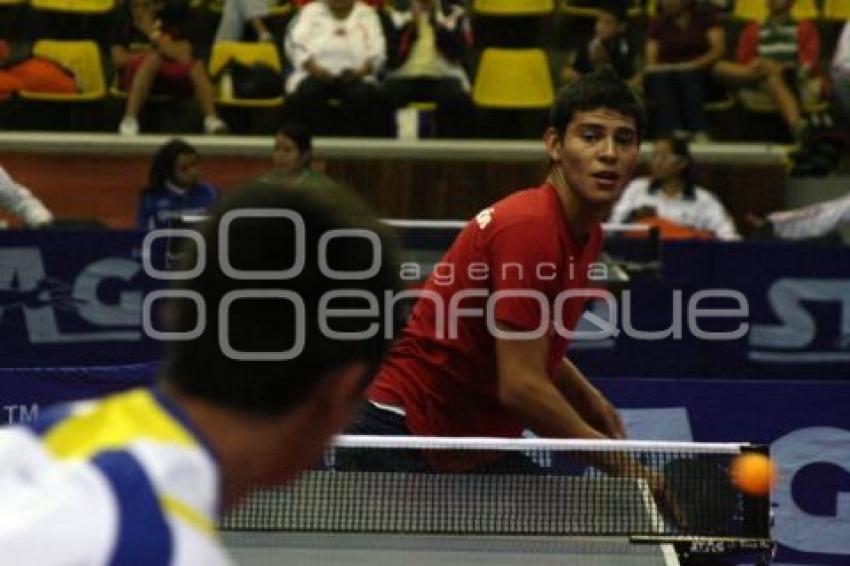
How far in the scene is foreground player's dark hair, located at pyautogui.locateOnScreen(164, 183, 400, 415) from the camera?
221 centimetres

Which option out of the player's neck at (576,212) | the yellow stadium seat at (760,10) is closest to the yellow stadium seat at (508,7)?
the yellow stadium seat at (760,10)

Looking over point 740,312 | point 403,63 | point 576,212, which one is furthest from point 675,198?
point 576,212

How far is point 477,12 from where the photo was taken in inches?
656

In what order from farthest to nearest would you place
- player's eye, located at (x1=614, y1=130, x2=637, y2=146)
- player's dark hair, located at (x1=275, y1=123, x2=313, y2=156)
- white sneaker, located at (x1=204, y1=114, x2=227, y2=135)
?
white sneaker, located at (x1=204, y1=114, x2=227, y2=135) → player's dark hair, located at (x1=275, y1=123, x2=313, y2=156) → player's eye, located at (x1=614, y1=130, x2=637, y2=146)

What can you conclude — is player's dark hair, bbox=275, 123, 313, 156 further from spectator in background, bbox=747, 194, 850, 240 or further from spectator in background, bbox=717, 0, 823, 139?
spectator in background, bbox=717, 0, 823, 139

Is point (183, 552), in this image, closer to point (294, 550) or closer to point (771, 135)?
point (294, 550)

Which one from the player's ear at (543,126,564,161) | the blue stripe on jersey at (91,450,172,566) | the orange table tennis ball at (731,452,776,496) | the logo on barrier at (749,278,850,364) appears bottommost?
the logo on barrier at (749,278,850,364)

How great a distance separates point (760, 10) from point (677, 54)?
1400 mm

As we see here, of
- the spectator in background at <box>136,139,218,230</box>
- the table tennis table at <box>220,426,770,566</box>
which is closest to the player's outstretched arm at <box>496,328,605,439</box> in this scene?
the table tennis table at <box>220,426,770,566</box>

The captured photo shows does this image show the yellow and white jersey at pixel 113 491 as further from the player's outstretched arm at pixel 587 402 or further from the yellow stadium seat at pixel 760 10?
the yellow stadium seat at pixel 760 10

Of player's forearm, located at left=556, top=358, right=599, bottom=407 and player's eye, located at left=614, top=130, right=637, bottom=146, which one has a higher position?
player's eye, located at left=614, top=130, right=637, bottom=146

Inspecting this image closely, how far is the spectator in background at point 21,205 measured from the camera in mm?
11930

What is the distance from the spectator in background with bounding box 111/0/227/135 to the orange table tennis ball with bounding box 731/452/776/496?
1136 centimetres

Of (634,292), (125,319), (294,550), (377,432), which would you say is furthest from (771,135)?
(294,550)
